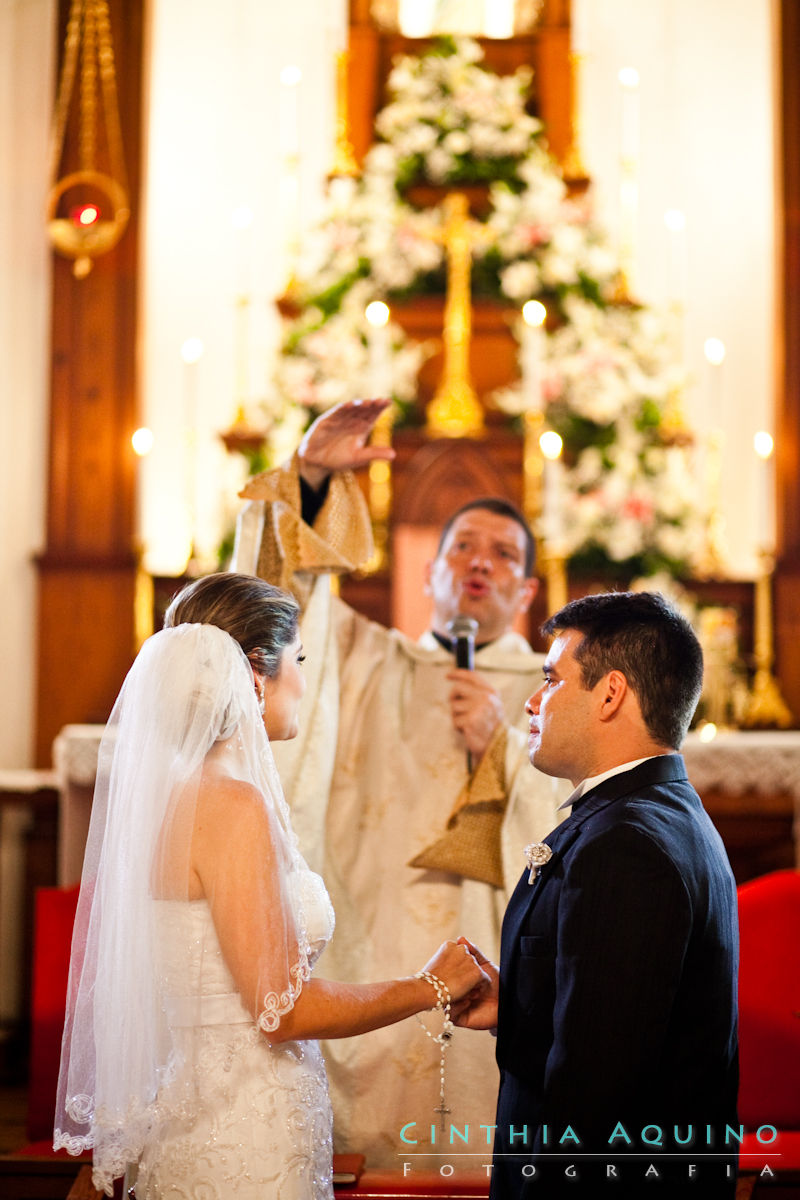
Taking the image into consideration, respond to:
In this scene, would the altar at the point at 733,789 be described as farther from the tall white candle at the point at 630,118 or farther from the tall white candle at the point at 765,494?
the tall white candle at the point at 630,118

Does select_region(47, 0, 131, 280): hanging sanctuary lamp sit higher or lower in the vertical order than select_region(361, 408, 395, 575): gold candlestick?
higher

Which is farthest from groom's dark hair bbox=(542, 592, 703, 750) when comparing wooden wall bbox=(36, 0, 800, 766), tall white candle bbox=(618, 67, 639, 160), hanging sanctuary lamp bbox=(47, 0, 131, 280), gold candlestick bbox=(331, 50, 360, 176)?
tall white candle bbox=(618, 67, 639, 160)

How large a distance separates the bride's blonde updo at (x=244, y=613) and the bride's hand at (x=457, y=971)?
0.69 metres

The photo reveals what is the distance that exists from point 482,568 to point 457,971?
5.48ft

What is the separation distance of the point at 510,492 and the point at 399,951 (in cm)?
313

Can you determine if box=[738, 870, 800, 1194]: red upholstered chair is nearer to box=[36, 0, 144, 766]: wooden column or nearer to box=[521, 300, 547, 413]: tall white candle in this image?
box=[521, 300, 547, 413]: tall white candle

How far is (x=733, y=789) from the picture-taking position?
223 inches

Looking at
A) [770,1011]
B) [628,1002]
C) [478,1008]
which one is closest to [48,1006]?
[478,1008]

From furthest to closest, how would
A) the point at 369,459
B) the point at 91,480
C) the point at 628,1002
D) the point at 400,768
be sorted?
1. the point at 91,480
2. the point at 400,768
3. the point at 369,459
4. the point at 628,1002

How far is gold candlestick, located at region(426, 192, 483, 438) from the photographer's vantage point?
6.86 m

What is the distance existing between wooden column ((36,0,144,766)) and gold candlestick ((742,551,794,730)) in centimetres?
336

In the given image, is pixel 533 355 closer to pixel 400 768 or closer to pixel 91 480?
pixel 91 480

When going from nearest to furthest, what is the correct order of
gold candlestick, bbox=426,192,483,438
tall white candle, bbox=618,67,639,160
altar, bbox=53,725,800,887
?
altar, bbox=53,725,800,887 → gold candlestick, bbox=426,192,483,438 → tall white candle, bbox=618,67,639,160

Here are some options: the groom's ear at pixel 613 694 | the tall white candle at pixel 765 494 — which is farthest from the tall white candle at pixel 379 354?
the groom's ear at pixel 613 694
